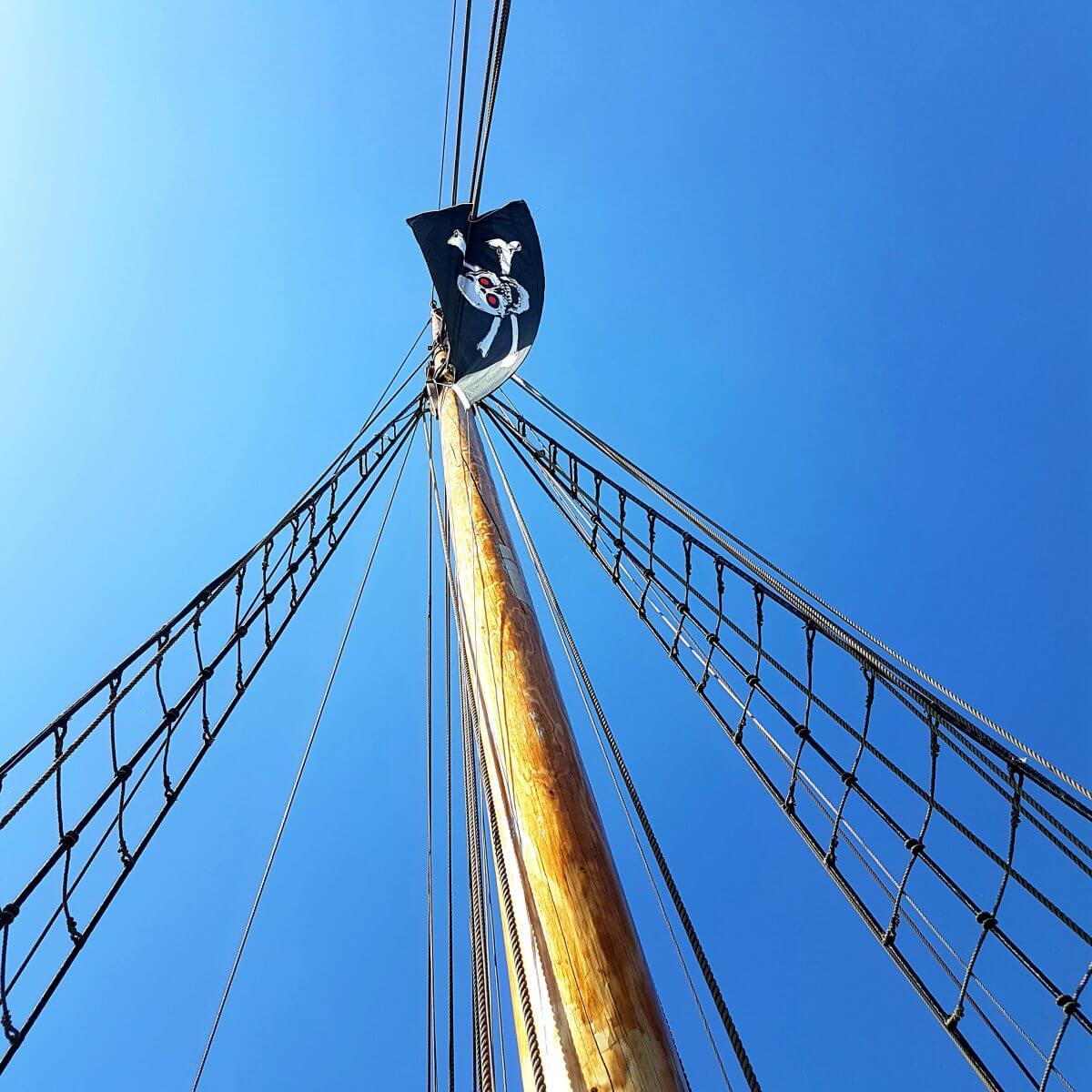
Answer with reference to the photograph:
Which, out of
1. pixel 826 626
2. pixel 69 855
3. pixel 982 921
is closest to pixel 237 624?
pixel 69 855

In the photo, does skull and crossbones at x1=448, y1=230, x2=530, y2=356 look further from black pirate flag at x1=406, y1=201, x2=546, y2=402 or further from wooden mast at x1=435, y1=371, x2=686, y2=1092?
wooden mast at x1=435, y1=371, x2=686, y2=1092

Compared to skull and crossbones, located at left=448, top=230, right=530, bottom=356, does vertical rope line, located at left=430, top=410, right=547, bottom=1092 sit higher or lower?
lower

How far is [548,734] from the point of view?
2.99 meters

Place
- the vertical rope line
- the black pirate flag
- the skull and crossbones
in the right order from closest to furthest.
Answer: the vertical rope line < the black pirate flag < the skull and crossbones

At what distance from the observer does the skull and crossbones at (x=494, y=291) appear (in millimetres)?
6273

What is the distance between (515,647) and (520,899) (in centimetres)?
115

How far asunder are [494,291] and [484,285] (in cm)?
11

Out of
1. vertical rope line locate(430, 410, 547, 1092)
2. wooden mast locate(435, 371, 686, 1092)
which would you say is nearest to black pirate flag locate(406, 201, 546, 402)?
wooden mast locate(435, 371, 686, 1092)

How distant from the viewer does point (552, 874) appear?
247 centimetres

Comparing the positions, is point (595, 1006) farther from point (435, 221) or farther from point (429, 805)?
point (435, 221)

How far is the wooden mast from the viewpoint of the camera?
6.58 feet

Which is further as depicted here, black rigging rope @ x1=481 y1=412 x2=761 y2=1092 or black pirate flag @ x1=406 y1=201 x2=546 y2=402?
black pirate flag @ x1=406 y1=201 x2=546 y2=402

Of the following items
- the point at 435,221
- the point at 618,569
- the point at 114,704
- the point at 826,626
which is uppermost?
the point at 435,221

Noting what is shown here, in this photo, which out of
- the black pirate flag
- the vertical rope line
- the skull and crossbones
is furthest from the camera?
the skull and crossbones
